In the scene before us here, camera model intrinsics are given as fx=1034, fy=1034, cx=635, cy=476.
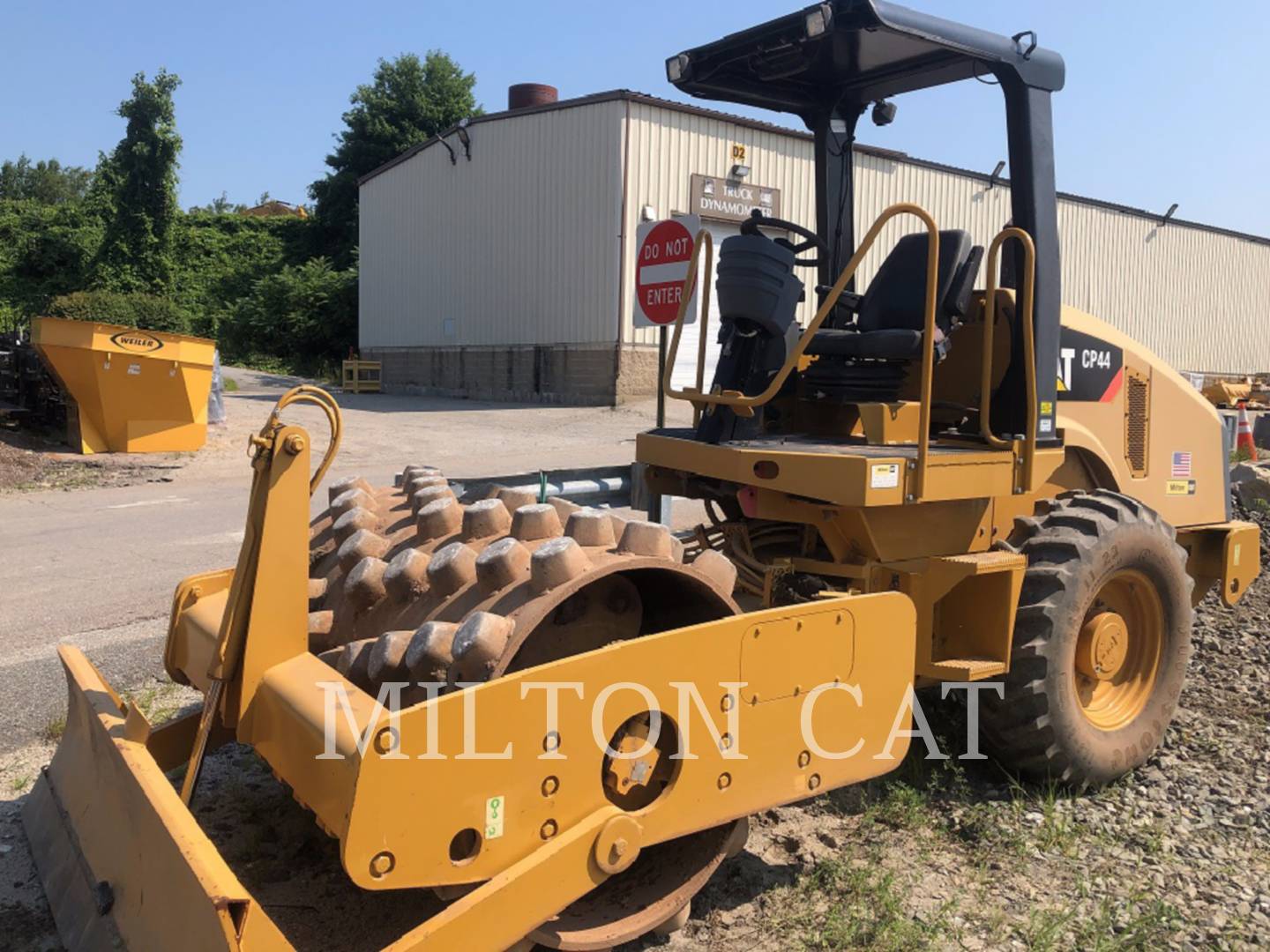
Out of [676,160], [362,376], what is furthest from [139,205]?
[676,160]

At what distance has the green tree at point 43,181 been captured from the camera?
6519 cm

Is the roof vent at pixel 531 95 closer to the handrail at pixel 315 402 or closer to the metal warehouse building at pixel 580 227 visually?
the metal warehouse building at pixel 580 227

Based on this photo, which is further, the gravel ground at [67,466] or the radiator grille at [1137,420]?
the gravel ground at [67,466]

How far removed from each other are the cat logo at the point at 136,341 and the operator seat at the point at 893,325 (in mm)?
10856

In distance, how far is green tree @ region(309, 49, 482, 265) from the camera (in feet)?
131

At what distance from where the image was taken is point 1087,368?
445cm

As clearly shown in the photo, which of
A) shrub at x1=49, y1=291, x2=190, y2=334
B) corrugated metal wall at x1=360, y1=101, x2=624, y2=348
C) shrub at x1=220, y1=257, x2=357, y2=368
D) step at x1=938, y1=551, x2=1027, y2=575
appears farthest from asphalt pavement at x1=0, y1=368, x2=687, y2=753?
shrub at x1=220, y1=257, x2=357, y2=368

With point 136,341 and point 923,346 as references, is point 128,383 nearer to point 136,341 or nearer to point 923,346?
point 136,341

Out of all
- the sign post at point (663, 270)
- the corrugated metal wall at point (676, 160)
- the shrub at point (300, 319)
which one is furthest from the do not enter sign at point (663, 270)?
the shrub at point (300, 319)

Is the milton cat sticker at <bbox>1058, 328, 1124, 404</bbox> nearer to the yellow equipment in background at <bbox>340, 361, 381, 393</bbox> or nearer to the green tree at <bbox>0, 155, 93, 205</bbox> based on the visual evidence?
the yellow equipment in background at <bbox>340, 361, 381, 393</bbox>

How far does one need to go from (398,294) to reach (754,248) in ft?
81.5

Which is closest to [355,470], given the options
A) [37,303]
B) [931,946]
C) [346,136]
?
[931,946]

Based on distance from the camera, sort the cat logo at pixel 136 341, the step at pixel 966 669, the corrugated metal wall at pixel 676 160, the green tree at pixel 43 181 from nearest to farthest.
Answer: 1. the step at pixel 966 669
2. the cat logo at pixel 136 341
3. the corrugated metal wall at pixel 676 160
4. the green tree at pixel 43 181

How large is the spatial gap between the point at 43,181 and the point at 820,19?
76309 mm
